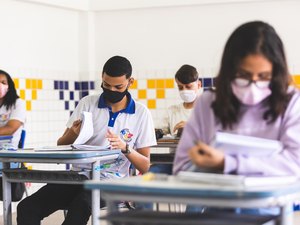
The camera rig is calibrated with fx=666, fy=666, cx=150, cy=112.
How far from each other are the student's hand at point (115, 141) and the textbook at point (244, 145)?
160 centimetres

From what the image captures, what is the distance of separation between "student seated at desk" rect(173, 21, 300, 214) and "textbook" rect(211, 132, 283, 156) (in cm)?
2

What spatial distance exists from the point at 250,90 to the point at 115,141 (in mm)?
1584

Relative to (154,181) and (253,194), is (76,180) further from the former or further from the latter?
(253,194)

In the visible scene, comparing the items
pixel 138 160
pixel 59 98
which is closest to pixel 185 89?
pixel 138 160

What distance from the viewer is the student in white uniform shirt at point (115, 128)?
3779mm

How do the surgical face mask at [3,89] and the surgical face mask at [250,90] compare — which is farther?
the surgical face mask at [3,89]

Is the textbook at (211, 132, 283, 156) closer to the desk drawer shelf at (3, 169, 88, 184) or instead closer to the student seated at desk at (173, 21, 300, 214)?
the student seated at desk at (173, 21, 300, 214)

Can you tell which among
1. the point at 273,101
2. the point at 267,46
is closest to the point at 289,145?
the point at 273,101

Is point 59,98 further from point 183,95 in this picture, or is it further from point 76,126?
point 76,126

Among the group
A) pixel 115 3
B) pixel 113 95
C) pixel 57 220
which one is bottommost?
pixel 57 220

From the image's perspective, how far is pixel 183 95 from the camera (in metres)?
5.51

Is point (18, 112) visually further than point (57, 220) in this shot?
No

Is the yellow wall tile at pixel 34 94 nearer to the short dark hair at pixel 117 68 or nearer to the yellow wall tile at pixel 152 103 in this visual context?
the yellow wall tile at pixel 152 103

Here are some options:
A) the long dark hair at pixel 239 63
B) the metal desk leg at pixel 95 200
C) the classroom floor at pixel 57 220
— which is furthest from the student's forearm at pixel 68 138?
the long dark hair at pixel 239 63
